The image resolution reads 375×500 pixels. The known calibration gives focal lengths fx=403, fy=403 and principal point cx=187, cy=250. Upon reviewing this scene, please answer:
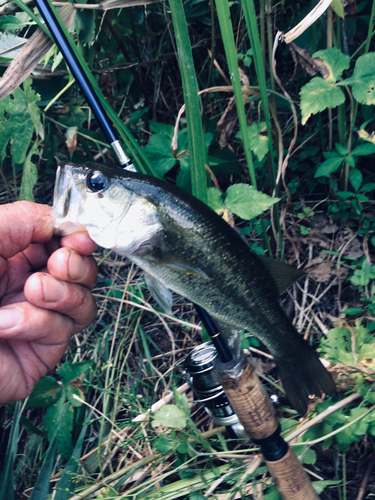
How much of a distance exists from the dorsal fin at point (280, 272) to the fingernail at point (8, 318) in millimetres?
1049

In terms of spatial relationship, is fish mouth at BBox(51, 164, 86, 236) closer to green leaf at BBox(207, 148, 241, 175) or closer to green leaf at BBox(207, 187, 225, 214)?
green leaf at BBox(207, 187, 225, 214)

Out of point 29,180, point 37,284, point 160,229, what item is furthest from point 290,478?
point 29,180

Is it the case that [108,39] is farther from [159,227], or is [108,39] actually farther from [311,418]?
[311,418]

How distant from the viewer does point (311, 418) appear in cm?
205

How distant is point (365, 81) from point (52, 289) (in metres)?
1.68

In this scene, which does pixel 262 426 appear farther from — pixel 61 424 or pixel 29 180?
pixel 29 180

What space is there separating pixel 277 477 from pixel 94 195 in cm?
147

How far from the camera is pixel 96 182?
4.86 feet

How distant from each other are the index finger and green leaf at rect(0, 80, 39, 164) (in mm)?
727

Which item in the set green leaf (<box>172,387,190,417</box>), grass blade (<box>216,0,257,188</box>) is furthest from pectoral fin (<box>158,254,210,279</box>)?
grass blade (<box>216,0,257,188</box>)

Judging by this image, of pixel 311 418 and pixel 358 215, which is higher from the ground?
pixel 358 215

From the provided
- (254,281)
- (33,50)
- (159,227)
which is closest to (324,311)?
(254,281)

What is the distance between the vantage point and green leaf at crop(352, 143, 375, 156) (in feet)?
7.32

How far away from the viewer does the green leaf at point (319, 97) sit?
1.84 meters
